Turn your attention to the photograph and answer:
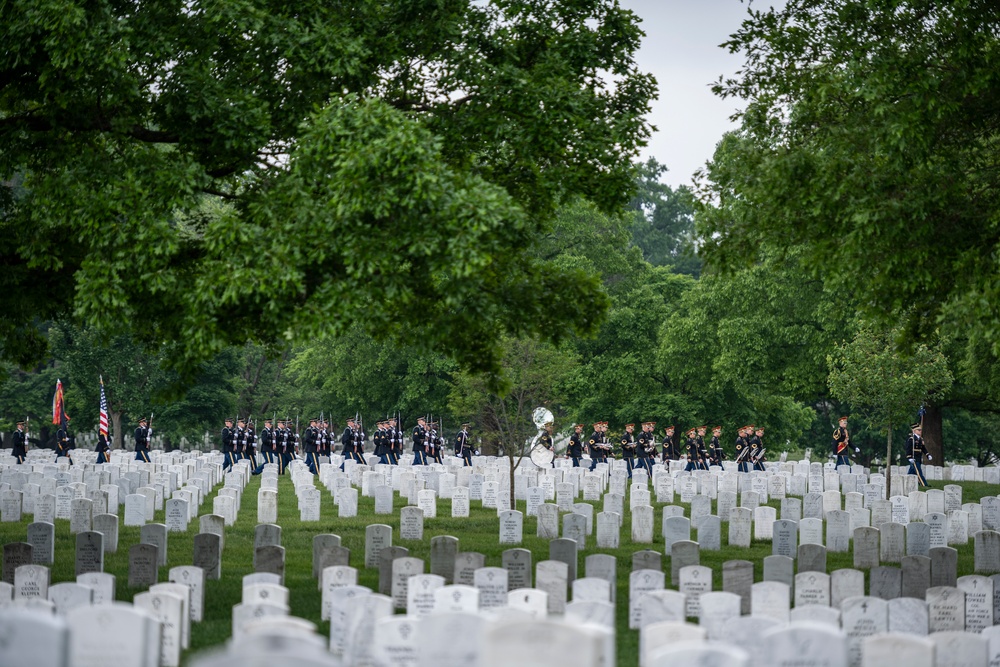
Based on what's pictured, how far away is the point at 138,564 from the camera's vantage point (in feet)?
45.2

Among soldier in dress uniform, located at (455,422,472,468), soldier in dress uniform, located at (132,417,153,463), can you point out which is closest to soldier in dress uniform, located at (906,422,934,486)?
soldier in dress uniform, located at (455,422,472,468)

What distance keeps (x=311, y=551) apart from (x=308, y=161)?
7.03m

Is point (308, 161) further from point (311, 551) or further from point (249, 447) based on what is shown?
point (249, 447)

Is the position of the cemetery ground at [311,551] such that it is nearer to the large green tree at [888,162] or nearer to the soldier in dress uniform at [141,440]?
the large green tree at [888,162]

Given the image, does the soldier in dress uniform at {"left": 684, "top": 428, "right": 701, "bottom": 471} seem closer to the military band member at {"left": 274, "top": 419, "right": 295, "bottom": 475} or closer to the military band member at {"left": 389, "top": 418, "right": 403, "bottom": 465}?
the military band member at {"left": 389, "top": 418, "right": 403, "bottom": 465}

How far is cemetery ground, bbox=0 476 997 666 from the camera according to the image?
41.9ft

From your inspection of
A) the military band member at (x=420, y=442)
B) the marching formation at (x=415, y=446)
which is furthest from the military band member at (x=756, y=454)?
the military band member at (x=420, y=442)

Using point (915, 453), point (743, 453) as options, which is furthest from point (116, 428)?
point (915, 453)

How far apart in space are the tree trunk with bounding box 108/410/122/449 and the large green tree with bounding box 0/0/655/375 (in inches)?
1215

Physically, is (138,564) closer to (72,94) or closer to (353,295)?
(353,295)

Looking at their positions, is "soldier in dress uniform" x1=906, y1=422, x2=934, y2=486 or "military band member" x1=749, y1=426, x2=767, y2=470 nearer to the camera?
"soldier in dress uniform" x1=906, y1=422, x2=934, y2=486

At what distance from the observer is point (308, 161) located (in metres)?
13.2

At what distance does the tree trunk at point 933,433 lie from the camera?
122 feet

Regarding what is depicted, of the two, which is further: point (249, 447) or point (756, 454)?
point (249, 447)
